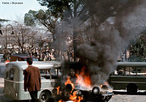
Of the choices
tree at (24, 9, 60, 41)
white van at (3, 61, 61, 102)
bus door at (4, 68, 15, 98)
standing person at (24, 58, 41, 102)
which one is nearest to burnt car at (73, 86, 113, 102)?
white van at (3, 61, 61, 102)

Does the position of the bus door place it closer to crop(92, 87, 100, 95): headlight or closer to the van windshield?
the van windshield

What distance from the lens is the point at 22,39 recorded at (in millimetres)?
49000

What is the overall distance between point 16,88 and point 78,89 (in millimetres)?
2584

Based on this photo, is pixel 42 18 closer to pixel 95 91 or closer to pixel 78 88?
pixel 78 88

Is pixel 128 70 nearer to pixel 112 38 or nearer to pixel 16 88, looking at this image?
pixel 112 38

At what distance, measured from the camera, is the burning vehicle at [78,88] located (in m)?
9.02

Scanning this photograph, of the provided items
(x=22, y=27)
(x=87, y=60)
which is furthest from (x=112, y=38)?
(x=22, y=27)

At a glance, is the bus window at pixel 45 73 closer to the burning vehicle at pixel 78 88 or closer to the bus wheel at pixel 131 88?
the burning vehicle at pixel 78 88

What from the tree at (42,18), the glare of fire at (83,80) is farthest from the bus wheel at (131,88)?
the tree at (42,18)

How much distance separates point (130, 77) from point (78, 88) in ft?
21.2

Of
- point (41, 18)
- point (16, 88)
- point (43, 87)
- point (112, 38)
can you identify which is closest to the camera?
point (16, 88)

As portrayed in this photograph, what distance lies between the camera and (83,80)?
33.2ft

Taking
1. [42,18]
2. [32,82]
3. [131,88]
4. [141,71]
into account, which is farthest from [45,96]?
[42,18]

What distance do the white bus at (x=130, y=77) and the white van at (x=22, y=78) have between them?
5.22m
